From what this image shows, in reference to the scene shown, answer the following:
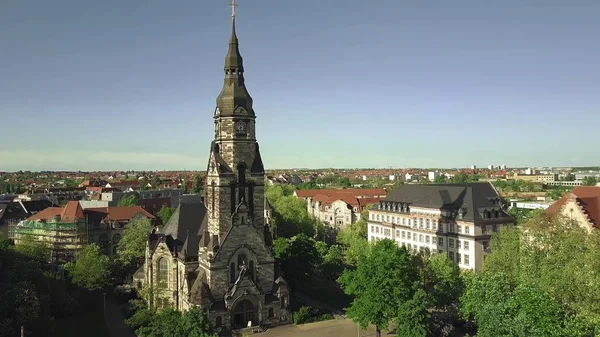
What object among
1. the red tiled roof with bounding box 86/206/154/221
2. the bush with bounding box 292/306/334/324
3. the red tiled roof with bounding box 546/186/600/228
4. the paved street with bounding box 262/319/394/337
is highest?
the red tiled roof with bounding box 546/186/600/228

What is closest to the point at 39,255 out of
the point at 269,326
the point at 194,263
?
the point at 194,263

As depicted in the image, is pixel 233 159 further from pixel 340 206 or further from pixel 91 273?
pixel 340 206

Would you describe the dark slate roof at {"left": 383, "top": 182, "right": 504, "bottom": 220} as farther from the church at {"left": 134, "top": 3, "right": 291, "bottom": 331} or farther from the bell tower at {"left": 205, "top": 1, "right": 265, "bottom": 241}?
the bell tower at {"left": 205, "top": 1, "right": 265, "bottom": 241}

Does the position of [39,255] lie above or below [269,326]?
above

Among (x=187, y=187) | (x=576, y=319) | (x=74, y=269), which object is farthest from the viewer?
(x=187, y=187)

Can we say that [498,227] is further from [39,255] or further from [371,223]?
[39,255]

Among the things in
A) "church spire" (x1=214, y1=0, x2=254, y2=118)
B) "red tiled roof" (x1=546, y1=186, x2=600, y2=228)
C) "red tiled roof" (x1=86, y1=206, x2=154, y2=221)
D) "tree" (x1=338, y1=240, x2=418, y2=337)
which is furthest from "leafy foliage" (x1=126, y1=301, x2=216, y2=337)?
"red tiled roof" (x1=86, y1=206, x2=154, y2=221)

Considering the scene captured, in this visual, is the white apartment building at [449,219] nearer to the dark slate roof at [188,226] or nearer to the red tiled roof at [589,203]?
the red tiled roof at [589,203]
